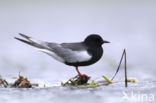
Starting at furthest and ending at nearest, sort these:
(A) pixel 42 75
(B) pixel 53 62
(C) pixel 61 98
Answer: (B) pixel 53 62
(A) pixel 42 75
(C) pixel 61 98

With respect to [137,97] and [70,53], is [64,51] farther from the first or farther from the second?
[137,97]

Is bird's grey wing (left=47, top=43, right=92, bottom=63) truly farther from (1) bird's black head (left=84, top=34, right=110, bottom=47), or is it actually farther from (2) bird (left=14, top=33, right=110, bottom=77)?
(1) bird's black head (left=84, top=34, right=110, bottom=47)

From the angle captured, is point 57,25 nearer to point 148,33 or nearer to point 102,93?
point 148,33

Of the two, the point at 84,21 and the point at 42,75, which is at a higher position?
the point at 84,21

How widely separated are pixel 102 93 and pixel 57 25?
585 inches

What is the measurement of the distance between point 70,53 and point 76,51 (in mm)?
122

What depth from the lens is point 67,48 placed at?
9.00m

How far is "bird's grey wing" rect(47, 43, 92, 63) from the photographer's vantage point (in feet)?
28.9

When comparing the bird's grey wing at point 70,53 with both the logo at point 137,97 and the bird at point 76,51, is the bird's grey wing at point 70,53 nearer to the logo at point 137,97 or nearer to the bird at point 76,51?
the bird at point 76,51

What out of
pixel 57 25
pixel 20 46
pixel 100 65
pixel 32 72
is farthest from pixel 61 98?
pixel 57 25

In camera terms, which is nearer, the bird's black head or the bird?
the bird

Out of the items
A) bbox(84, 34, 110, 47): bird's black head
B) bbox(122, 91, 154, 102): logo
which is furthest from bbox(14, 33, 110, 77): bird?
bbox(122, 91, 154, 102): logo

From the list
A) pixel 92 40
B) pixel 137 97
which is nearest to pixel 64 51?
pixel 92 40

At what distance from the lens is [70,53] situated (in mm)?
8914
